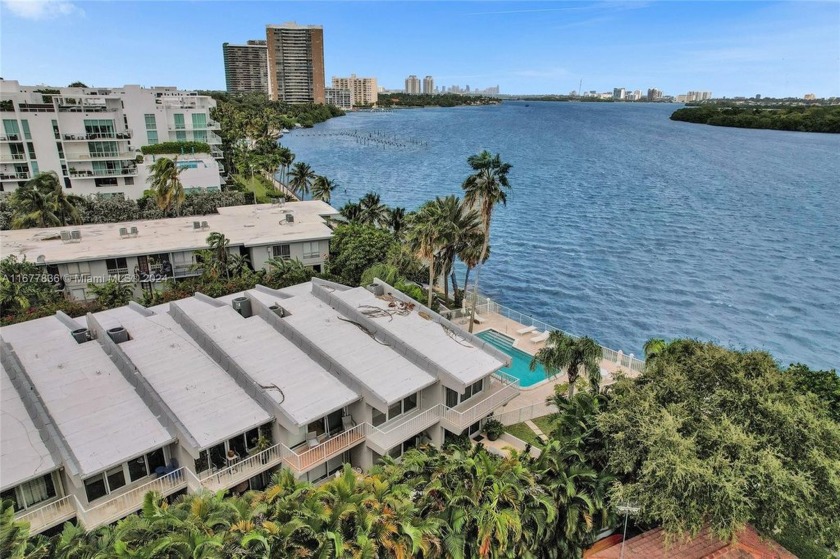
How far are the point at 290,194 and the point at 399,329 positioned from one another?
60539 mm

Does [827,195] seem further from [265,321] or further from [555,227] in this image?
[265,321]

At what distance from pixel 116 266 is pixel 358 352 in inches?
999

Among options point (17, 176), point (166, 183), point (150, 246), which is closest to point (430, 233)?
point (150, 246)

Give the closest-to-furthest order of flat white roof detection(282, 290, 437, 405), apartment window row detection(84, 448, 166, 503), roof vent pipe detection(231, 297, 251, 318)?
apartment window row detection(84, 448, 166, 503) < flat white roof detection(282, 290, 437, 405) < roof vent pipe detection(231, 297, 251, 318)

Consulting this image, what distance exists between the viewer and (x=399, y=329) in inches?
1077

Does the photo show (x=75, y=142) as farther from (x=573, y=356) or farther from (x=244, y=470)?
(x=573, y=356)

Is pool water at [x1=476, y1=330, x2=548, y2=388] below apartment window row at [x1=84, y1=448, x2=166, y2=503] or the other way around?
below

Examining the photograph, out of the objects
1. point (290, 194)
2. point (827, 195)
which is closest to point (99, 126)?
point (290, 194)

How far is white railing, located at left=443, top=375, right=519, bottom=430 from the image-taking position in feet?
76.7

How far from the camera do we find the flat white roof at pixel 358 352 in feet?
74.0

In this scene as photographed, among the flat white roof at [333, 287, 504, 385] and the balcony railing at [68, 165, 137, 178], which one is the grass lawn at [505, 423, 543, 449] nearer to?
the flat white roof at [333, 287, 504, 385]

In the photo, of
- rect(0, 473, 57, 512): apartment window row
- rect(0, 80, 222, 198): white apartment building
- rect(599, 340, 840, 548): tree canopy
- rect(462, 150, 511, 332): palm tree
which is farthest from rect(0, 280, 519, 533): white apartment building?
rect(0, 80, 222, 198): white apartment building

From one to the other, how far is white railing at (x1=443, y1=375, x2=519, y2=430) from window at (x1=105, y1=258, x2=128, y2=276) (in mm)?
29834

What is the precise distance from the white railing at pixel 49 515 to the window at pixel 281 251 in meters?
27.4
